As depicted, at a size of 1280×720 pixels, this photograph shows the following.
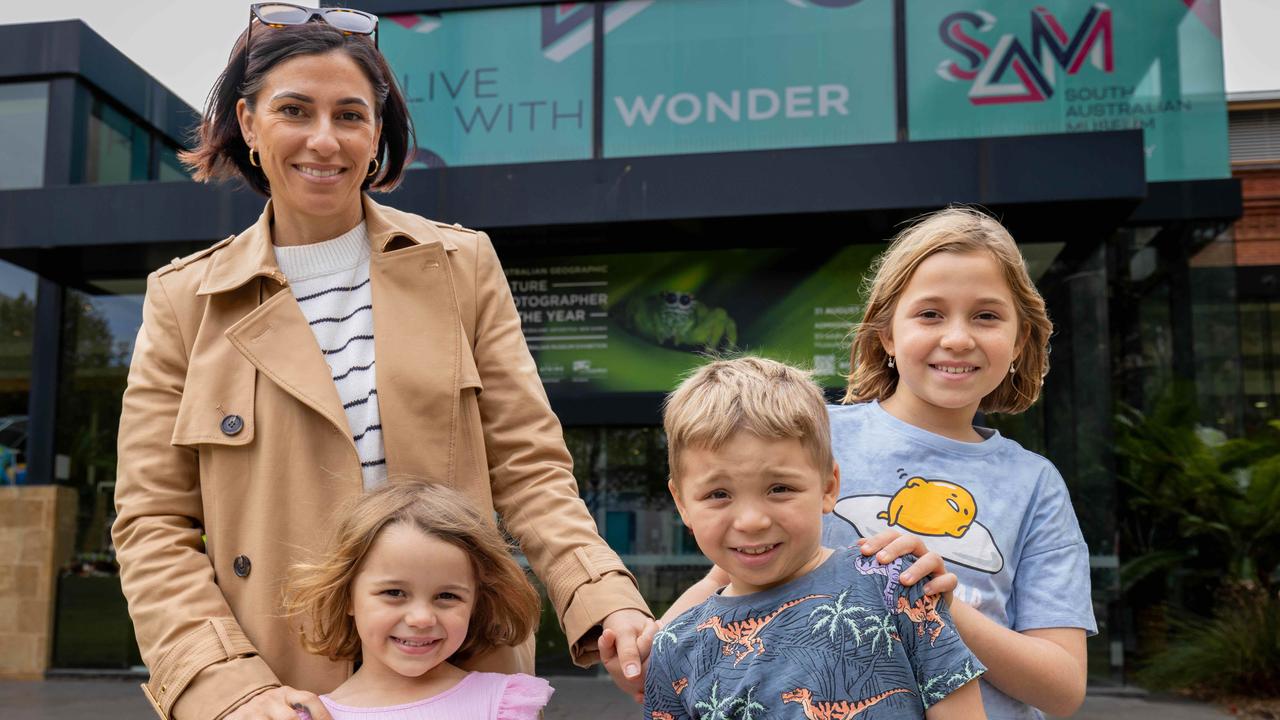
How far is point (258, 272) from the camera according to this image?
2.19 m

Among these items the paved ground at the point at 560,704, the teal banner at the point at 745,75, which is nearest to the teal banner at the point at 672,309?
the teal banner at the point at 745,75

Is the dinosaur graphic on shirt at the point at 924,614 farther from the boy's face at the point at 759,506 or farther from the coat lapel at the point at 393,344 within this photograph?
the coat lapel at the point at 393,344

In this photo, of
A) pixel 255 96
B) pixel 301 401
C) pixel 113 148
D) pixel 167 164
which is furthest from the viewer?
pixel 167 164

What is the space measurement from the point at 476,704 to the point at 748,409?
0.81 metres

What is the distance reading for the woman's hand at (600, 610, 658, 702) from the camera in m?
1.94

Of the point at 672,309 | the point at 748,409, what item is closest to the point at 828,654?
the point at 748,409

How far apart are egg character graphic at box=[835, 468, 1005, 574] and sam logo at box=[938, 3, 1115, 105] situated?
7101 mm

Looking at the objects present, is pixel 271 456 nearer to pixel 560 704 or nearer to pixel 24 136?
pixel 560 704

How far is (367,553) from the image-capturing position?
6.74 feet

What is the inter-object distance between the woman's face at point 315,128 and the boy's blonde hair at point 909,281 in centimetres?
112

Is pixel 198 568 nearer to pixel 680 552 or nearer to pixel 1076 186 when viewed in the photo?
pixel 1076 186

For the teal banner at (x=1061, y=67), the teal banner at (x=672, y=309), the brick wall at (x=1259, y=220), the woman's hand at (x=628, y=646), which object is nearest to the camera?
the woman's hand at (x=628, y=646)

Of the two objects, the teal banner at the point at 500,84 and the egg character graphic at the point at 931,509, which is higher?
the teal banner at the point at 500,84

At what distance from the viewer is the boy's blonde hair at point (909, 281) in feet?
6.91
